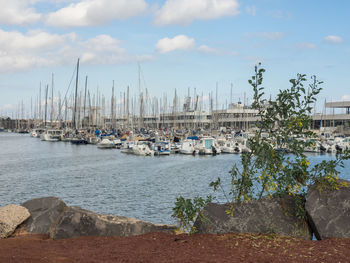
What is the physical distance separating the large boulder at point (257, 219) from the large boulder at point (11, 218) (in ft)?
15.1

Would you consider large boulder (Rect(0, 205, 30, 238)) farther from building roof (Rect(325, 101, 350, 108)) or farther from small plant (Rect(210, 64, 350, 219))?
building roof (Rect(325, 101, 350, 108))

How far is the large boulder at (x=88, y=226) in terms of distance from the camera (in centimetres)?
991

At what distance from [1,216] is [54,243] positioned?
6.38 feet

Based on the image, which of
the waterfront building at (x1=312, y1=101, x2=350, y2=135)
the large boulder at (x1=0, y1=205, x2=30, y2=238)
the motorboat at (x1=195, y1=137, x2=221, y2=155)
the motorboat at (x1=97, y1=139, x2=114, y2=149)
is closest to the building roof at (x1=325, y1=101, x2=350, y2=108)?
the waterfront building at (x1=312, y1=101, x2=350, y2=135)

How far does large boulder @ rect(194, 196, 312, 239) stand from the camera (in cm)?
940

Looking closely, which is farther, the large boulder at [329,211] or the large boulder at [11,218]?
the large boulder at [11,218]

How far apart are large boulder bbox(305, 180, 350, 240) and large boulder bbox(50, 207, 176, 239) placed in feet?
11.5

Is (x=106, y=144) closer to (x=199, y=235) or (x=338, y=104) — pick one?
(x=338, y=104)

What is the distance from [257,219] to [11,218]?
20.5 feet

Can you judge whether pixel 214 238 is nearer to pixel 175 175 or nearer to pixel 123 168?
pixel 175 175

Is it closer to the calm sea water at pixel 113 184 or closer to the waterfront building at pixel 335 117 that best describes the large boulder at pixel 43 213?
the calm sea water at pixel 113 184

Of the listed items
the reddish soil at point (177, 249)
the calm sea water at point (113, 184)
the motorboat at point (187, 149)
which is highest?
the reddish soil at point (177, 249)

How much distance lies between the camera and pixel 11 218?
10461mm

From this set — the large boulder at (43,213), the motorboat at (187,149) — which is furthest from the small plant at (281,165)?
the motorboat at (187,149)
